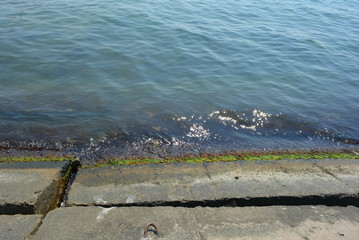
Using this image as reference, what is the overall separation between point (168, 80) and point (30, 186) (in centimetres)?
549

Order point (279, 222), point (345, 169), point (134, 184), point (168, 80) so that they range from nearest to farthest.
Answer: point (279, 222), point (134, 184), point (345, 169), point (168, 80)

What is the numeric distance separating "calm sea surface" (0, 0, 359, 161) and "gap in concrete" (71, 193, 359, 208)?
2086mm

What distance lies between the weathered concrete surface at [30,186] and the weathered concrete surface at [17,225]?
15 cm

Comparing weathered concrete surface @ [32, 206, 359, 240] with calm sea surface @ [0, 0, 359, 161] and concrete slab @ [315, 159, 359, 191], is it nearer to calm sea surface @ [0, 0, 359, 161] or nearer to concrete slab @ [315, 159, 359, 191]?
concrete slab @ [315, 159, 359, 191]

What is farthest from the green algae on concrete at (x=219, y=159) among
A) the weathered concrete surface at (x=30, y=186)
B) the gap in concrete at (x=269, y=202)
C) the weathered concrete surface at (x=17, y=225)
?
the weathered concrete surface at (x=17, y=225)

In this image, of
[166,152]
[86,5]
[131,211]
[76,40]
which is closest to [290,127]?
[166,152]

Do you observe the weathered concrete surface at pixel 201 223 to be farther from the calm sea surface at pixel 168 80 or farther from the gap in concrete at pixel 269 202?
the calm sea surface at pixel 168 80

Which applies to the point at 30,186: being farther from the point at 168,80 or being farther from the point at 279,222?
the point at 168,80

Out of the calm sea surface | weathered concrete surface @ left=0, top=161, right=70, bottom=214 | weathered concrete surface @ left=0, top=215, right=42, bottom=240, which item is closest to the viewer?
weathered concrete surface @ left=0, top=215, right=42, bottom=240

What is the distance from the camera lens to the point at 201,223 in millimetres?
4082

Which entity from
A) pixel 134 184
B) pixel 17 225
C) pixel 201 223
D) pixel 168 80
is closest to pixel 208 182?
pixel 201 223

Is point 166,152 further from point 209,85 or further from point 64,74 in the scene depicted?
Result: point 64,74

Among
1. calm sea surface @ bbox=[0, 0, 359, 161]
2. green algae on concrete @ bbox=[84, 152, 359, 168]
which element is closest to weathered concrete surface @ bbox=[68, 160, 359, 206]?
green algae on concrete @ bbox=[84, 152, 359, 168]

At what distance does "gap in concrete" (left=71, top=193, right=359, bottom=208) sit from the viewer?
4398 millimetres
